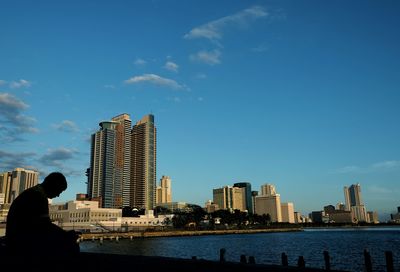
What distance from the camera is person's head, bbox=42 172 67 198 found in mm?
6309

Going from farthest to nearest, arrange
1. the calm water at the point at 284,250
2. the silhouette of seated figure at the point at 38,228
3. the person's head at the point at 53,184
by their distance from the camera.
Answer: the calm water at the point at 284,250 < the person's head at the point at 53,184 < the silhouette of seated figure at the point at 38,228

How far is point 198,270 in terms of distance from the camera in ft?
23.2

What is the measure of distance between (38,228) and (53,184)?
90 centimetres

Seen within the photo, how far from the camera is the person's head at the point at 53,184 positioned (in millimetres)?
6309

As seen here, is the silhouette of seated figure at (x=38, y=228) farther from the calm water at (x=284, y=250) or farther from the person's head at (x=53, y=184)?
the calm water at (x=284, y=250)

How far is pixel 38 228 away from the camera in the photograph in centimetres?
565

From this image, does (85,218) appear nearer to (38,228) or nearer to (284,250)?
(284,250)

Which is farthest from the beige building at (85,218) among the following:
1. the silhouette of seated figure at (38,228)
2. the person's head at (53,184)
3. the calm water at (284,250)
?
the silhouette of seated figure at (38,228)

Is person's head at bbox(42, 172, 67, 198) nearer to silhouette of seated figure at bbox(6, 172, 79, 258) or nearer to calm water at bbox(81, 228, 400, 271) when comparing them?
silhouette of seated figure at bbox(6, 172, 79, 258)

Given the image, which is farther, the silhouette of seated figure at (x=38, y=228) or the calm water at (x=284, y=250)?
the calm water at (x=284, y=250)

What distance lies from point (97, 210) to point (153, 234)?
122 feet

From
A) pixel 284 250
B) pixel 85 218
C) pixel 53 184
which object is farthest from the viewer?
pixel 85 218

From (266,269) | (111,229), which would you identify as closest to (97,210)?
(111,229)

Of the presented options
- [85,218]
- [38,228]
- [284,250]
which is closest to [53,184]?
[38,228]
